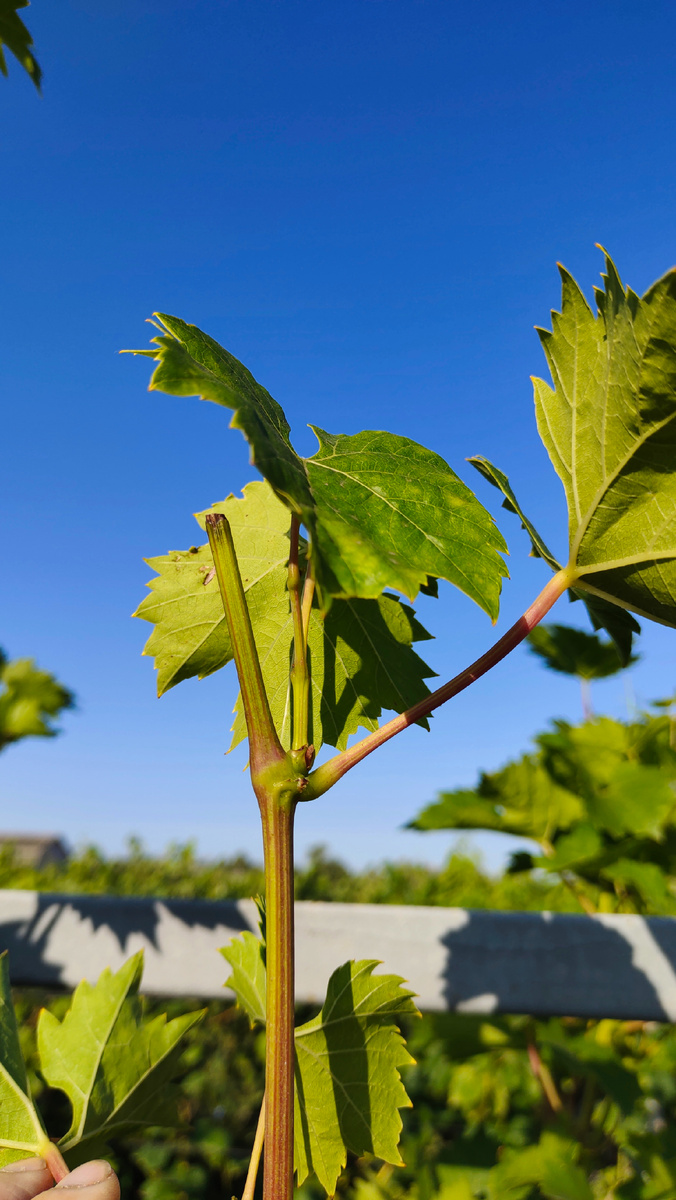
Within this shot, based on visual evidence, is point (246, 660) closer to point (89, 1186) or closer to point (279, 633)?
point (279, 633)

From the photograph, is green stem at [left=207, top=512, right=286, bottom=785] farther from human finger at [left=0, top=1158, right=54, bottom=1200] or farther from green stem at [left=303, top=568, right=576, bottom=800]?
human finger at [left=0, top=1158, right=54, bottom=1200]

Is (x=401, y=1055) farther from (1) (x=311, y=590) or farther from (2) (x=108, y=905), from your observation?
(2) (x=108, y=905)

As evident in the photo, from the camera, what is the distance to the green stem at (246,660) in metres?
0.41

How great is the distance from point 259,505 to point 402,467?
0.53ft

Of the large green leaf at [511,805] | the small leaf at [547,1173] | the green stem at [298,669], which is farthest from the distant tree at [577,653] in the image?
the green stem at [298,669]

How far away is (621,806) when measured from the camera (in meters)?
1.12

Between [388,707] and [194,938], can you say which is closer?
[388,707]

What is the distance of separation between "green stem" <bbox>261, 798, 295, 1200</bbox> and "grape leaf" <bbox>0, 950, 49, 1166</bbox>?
268mm

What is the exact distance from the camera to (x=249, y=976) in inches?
23.9

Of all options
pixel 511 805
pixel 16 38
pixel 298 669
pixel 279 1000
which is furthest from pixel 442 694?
pixel 511 805

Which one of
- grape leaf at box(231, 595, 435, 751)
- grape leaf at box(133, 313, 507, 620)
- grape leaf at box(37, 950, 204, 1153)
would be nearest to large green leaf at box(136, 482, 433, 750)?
grape leaf at box(231, 595, 435, 751)

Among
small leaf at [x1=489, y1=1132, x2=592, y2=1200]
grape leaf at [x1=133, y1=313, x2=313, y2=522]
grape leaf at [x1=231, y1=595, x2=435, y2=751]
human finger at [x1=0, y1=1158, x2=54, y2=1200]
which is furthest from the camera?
small leaf at [x1=489, y1=1132, x2=592, y2=1200]

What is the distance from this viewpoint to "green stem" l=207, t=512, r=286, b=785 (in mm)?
408

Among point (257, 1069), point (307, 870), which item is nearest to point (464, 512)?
point (257, 1069)
